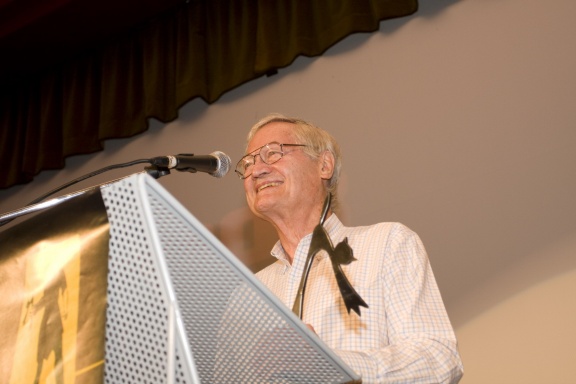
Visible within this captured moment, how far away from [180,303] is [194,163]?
2.09 feet

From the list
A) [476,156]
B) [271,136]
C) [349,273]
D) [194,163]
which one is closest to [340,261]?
[194,163]

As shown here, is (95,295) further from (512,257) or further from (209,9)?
(209,9)

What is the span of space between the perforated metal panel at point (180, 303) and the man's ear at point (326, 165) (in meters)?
1.29

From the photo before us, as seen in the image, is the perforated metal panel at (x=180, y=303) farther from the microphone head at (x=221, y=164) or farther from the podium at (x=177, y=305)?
the microphone head at (x=221, y=164)

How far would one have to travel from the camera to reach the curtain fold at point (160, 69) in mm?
2990

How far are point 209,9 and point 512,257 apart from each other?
79.2 inches

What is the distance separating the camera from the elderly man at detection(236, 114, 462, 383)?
4.38 ft

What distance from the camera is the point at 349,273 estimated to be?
178cm

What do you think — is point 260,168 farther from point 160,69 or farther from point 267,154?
point 160,69

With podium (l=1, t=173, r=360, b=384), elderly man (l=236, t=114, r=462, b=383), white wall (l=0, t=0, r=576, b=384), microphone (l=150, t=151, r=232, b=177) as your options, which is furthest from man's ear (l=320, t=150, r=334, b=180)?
podium (l=1, t=173, r=360, b=384)

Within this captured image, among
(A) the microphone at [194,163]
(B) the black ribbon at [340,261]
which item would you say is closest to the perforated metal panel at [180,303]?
(B) the black ribbon at [340,261]

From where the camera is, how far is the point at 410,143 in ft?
8.61

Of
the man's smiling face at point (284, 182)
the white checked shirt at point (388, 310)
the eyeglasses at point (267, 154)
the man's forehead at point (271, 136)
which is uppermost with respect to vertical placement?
the man's forehead at point (271, 136)

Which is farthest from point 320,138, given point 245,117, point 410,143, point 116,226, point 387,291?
point 116,226
